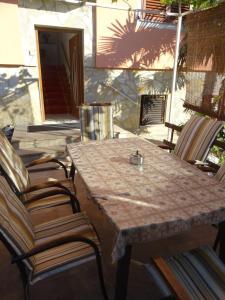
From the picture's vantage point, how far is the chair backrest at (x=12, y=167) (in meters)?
2.16

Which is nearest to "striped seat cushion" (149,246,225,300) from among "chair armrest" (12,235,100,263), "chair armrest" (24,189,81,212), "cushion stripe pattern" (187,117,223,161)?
"chair armrest" (12,235,100,263)

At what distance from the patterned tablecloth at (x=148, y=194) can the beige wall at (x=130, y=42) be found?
3426 mm

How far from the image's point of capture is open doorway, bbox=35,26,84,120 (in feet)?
18.0

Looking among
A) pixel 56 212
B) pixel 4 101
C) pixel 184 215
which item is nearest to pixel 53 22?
pixel 4 101

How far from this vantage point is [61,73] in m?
8.29

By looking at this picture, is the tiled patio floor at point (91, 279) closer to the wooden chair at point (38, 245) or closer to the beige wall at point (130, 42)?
the wooden chair at point (38, 245)

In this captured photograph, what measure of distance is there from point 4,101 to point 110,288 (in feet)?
13.8

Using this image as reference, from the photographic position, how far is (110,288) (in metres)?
2.01

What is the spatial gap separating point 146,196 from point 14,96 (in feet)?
13.7

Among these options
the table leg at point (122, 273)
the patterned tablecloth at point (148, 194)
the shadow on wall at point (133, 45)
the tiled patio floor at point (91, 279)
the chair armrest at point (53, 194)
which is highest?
the shadow on wall at point (133, 45)

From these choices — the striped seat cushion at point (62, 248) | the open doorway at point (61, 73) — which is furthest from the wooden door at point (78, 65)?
the striped seat cushion at point (62, 248)

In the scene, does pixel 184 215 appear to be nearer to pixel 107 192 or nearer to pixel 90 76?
pixel 107 192

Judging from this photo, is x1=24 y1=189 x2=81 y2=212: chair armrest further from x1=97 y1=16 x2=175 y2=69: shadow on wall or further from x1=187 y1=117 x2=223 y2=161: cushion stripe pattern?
x1=97 y1=16 x2=175 y2=69: shadow on wall

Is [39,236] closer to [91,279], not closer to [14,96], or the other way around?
[91,279]
